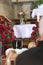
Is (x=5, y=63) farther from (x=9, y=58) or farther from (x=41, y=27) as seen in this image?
(x=41, y=27)

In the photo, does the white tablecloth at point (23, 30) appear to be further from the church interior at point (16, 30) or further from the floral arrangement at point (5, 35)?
the floral arrangement at point (5, 35)

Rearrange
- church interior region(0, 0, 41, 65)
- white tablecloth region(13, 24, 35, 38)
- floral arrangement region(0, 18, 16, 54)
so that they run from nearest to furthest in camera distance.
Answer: church interior region(0, 0, 41, 65) → floral arrangement region(0, 18, 16, 54) → white tablecloth region(13, 24, 35, 38)

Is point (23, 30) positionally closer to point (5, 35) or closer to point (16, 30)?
point (16, 30)

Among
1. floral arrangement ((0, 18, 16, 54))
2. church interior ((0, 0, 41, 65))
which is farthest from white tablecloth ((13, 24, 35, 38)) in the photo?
floral arrangement ((0, 18, 16, 54))

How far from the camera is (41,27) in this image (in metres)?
1.16

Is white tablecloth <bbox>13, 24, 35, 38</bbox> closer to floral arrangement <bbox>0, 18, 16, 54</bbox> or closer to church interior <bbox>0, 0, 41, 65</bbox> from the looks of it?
church interior <bbox>0, 0, 41, 65</bbox>

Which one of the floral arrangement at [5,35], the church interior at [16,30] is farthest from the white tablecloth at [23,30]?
the floral arrangement at [5,35]

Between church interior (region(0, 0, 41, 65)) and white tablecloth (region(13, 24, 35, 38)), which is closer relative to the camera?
church interior (region(0, 0, 41, 65))

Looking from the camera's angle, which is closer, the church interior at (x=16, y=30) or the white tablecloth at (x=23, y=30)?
the church interior at (x=16, y=30)

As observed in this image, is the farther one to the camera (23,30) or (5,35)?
(23,30)

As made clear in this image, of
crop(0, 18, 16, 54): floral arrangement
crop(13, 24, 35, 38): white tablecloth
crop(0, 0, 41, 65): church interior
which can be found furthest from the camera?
crop(13, 24, 35, 38): white tablecloth

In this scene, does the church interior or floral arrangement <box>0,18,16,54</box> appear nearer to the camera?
the church interior

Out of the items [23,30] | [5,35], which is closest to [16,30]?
[23,30]

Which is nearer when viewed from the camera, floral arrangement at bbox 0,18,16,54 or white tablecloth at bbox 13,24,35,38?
floral arrangement at bbox 0,18,16,54
